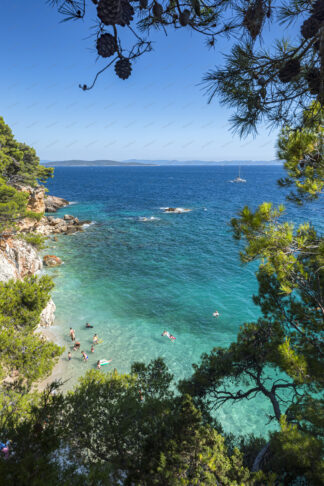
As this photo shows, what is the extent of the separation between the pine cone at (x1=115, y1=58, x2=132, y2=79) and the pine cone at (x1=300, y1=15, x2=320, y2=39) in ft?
6.97

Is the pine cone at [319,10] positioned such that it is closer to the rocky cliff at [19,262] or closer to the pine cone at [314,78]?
the pine cone at [314,78]

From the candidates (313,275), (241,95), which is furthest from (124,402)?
(241,95)

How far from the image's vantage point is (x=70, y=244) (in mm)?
37656

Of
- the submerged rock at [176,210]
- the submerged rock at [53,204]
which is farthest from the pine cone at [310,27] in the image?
the submerged rock at [53,204]

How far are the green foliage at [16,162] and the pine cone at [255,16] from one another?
29.4 meters

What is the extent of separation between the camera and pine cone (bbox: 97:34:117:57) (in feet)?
7.56

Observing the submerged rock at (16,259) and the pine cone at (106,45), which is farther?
the submerged rock at (16,259)

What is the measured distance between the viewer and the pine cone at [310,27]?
2.73m

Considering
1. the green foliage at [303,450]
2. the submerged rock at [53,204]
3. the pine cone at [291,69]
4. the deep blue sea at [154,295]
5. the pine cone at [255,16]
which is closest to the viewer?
the pine cone at [291,69]

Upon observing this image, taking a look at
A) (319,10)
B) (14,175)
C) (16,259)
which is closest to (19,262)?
(16,259)

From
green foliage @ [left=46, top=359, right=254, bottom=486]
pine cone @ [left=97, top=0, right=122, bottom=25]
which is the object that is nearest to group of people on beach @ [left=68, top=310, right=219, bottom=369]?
green foliage @ [left=46, top=359, right=254, bottom=486]

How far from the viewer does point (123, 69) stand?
2547 millimetres

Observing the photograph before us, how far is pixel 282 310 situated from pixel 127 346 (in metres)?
13.5

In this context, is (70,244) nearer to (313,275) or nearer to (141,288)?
(141,288)
